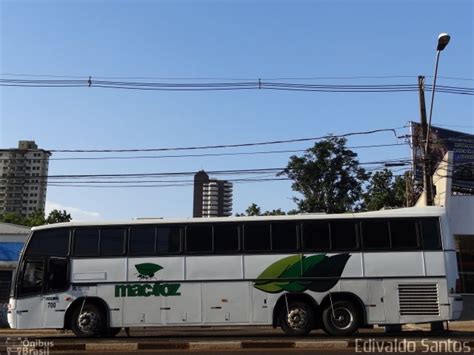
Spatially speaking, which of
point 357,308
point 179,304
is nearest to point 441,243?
point 357,308

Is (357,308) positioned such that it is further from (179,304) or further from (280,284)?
(179,304)

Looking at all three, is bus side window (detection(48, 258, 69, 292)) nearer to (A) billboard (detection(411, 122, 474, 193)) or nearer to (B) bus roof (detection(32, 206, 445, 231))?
(B) bus roof (detection(32, 206, 445, 231))

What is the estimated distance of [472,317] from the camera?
22.7 meters

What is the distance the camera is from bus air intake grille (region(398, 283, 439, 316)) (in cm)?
1352

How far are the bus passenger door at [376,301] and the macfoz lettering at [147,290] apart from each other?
4959 millimetres

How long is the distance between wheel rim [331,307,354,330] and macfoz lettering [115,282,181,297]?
4.09 meters

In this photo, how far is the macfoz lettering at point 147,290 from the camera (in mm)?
14180

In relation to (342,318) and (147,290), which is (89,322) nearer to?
(147,290)

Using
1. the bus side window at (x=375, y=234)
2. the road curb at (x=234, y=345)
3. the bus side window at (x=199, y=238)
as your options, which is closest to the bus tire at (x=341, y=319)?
the bus side window at (x=375, y=234)

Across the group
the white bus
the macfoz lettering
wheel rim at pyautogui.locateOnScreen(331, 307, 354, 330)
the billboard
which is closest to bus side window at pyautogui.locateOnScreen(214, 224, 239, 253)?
the white bus

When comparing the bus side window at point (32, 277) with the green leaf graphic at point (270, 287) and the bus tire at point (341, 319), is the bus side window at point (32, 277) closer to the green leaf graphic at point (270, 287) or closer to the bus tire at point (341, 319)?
the green leaf graphic at point (270, 287)

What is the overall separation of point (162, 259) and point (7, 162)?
2572cm

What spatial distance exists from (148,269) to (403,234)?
6.76 metres

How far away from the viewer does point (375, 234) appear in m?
14.1
